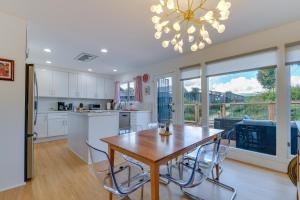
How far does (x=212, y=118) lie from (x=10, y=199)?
367cm

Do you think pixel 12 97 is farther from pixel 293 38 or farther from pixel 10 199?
pixel 293 38

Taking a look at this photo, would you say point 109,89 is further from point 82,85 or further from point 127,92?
point 82,85

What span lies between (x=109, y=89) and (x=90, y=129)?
3715 millimetres

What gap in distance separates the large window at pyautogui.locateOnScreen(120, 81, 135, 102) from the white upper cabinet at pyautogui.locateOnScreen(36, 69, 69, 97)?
A: 6.45 ft

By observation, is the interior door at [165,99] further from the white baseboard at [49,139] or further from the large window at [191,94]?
the white baseboard at [49,139]

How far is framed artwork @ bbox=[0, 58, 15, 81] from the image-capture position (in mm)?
2125

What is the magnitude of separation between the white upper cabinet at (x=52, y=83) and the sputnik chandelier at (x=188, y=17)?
4002 mm

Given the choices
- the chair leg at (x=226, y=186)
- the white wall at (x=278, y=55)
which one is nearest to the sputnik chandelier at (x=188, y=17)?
the white wall at (x=278, y=55)

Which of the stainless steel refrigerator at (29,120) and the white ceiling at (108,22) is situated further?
the stainless steel refrigerator at (29,120)

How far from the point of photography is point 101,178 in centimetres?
155

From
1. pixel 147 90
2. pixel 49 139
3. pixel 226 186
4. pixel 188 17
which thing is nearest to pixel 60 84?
pixel 49 139

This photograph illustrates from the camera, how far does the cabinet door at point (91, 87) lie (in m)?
5.96

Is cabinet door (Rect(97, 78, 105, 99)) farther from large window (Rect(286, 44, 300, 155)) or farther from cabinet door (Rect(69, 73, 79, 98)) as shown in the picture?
large window (Rect(286, 44, 300, 155))

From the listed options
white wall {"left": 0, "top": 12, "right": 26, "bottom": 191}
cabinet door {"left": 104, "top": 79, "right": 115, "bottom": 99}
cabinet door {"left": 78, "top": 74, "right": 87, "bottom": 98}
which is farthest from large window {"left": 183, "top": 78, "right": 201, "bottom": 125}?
cabinet door {"left": 78, "top": 74, "right": 87, "bottom": 98}
